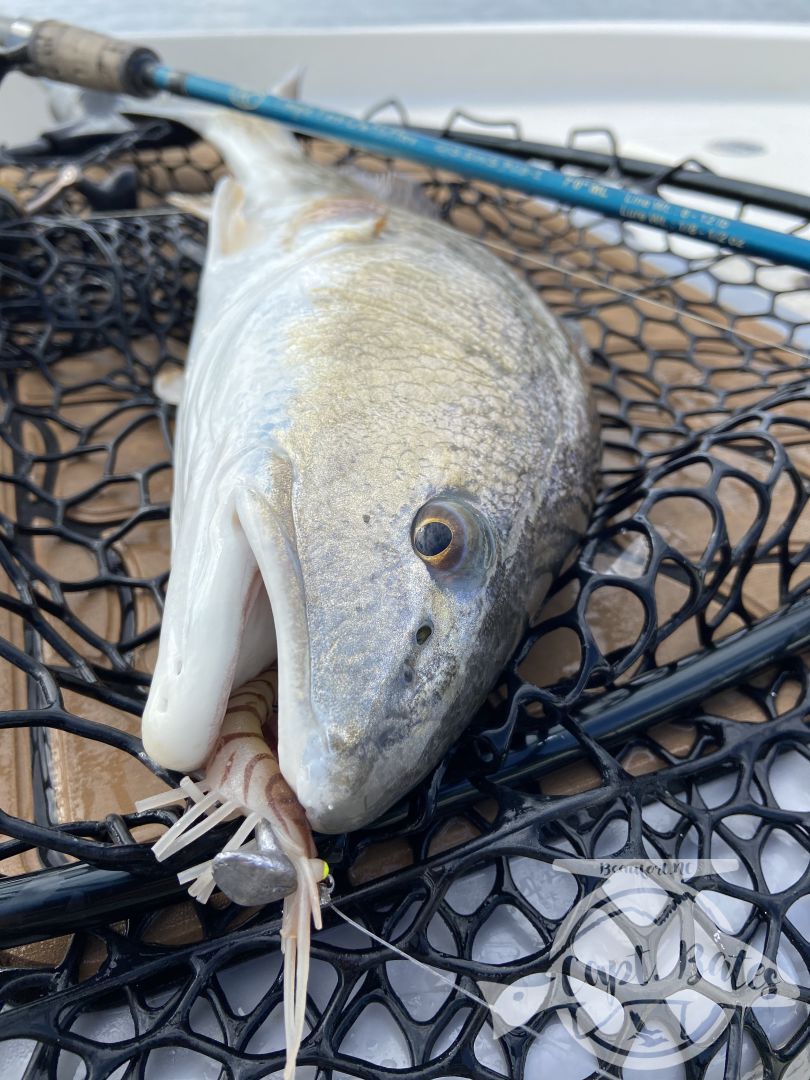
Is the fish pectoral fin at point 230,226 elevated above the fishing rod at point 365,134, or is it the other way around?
the fishing rod at point 365,134

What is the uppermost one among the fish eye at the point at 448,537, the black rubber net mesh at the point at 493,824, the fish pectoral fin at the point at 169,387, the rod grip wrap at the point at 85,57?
the rod grip wrap at the point at 85,57

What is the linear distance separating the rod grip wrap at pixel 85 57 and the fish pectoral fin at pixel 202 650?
1.88 m

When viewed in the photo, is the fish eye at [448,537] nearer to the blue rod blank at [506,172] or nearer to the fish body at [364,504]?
the fish body at [364,504]

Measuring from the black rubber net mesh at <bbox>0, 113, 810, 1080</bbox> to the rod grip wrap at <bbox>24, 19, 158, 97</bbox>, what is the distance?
1104 millimetres

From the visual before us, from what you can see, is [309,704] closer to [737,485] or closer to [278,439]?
[278,439]

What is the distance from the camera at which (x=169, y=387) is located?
171 centimetres

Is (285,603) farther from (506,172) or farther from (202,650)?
(506,172)

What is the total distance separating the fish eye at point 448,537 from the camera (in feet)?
2.95

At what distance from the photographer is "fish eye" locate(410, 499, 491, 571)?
2.95 ft

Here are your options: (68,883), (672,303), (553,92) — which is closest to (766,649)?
(68,883)

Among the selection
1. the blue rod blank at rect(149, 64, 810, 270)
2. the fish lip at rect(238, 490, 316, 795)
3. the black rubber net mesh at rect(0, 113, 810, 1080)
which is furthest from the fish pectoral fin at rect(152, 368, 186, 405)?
the fish lip at rect(238, 490, 316, 795)

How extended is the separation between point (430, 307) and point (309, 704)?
0.80 meters

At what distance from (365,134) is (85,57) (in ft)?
3.02

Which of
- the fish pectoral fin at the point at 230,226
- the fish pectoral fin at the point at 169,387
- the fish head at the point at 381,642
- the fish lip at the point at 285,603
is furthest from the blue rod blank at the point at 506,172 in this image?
the fish lip at the point at 285,603
